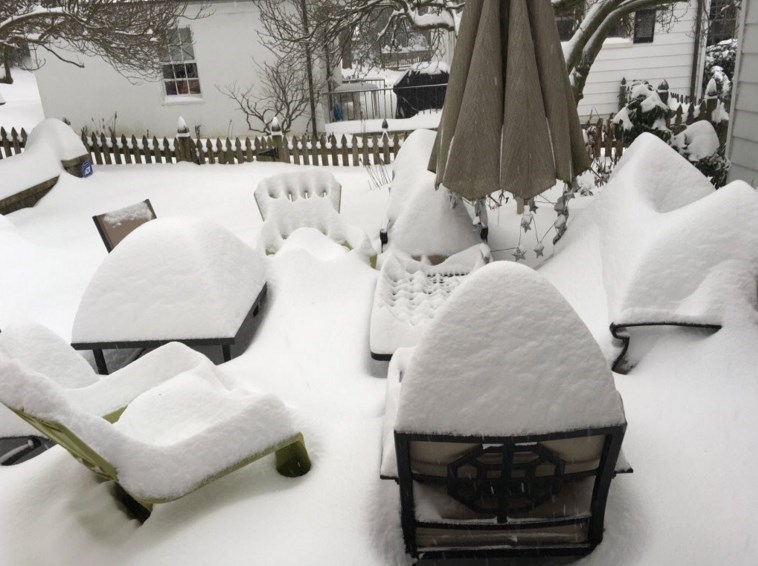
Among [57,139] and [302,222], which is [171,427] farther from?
[57,139]

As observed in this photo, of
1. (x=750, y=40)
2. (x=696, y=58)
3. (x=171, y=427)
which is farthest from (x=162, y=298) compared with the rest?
(x=696, y=58)

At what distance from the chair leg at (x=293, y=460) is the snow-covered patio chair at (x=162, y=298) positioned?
1.37 metres

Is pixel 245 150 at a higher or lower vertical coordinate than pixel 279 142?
lower

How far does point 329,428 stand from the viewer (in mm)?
2908

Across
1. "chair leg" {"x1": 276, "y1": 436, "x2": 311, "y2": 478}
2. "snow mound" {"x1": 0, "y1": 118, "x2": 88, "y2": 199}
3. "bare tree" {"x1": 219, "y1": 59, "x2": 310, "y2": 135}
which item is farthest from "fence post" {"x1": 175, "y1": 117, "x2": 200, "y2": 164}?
"chair leg" {"x1": 276, "y1": 436, "x2": 311, "y2": 478}

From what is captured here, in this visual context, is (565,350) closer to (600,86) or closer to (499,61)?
(499,61)

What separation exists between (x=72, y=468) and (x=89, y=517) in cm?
38

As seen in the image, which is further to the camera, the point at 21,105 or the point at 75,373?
the point at 21,105

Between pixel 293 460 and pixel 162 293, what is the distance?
187cm

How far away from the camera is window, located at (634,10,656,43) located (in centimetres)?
1293

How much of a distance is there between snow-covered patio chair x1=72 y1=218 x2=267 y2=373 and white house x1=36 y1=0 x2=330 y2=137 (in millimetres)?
10562

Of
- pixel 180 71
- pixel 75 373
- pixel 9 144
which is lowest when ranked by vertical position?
pixel 75 373

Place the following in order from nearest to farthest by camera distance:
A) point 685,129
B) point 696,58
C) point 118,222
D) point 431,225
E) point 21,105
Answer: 1. point 431,225
2. point 118,222
3. point 685,129
4. point 696,58
5. point 21,105

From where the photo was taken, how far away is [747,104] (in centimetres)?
562
